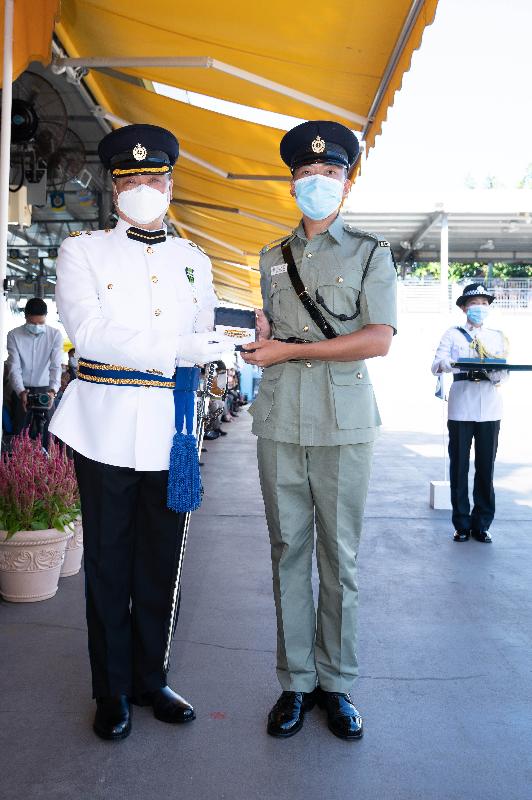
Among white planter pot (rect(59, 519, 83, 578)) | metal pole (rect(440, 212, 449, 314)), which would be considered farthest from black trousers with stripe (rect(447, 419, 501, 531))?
metal pole (rect(440, 212, 449, 314))

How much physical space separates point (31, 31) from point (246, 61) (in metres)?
1.24

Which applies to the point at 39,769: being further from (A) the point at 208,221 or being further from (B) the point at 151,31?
(A) the point at 208,221

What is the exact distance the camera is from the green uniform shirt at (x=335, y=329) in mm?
2408

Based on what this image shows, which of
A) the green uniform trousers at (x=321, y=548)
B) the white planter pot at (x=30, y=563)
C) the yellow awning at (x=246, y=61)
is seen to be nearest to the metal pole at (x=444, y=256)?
the yellow awning at (x=246, y=61)

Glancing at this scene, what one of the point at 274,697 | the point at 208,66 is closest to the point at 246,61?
the point at 208,66

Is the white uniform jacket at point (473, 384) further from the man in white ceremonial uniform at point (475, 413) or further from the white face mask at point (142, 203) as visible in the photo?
the white face mask at point (142, 203)

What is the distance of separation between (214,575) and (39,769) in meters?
2.10

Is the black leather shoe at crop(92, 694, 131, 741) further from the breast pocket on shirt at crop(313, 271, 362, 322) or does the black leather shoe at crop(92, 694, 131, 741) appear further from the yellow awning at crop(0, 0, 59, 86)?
the yellow awning at crop(0, 0, 59, 86)

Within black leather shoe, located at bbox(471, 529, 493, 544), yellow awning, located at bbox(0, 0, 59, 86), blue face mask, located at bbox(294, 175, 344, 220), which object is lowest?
black leather shoe, located at bbox(471, 529, 493, 544)

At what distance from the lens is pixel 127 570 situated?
2.46 m

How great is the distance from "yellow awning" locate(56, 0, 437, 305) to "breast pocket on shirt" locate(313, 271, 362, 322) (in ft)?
4.42

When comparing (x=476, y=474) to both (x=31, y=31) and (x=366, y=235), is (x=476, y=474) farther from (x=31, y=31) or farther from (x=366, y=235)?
(x=31, y=31)

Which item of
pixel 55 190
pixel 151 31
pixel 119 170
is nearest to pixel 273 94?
pixel 151 31

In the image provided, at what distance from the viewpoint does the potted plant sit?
11.2ft
